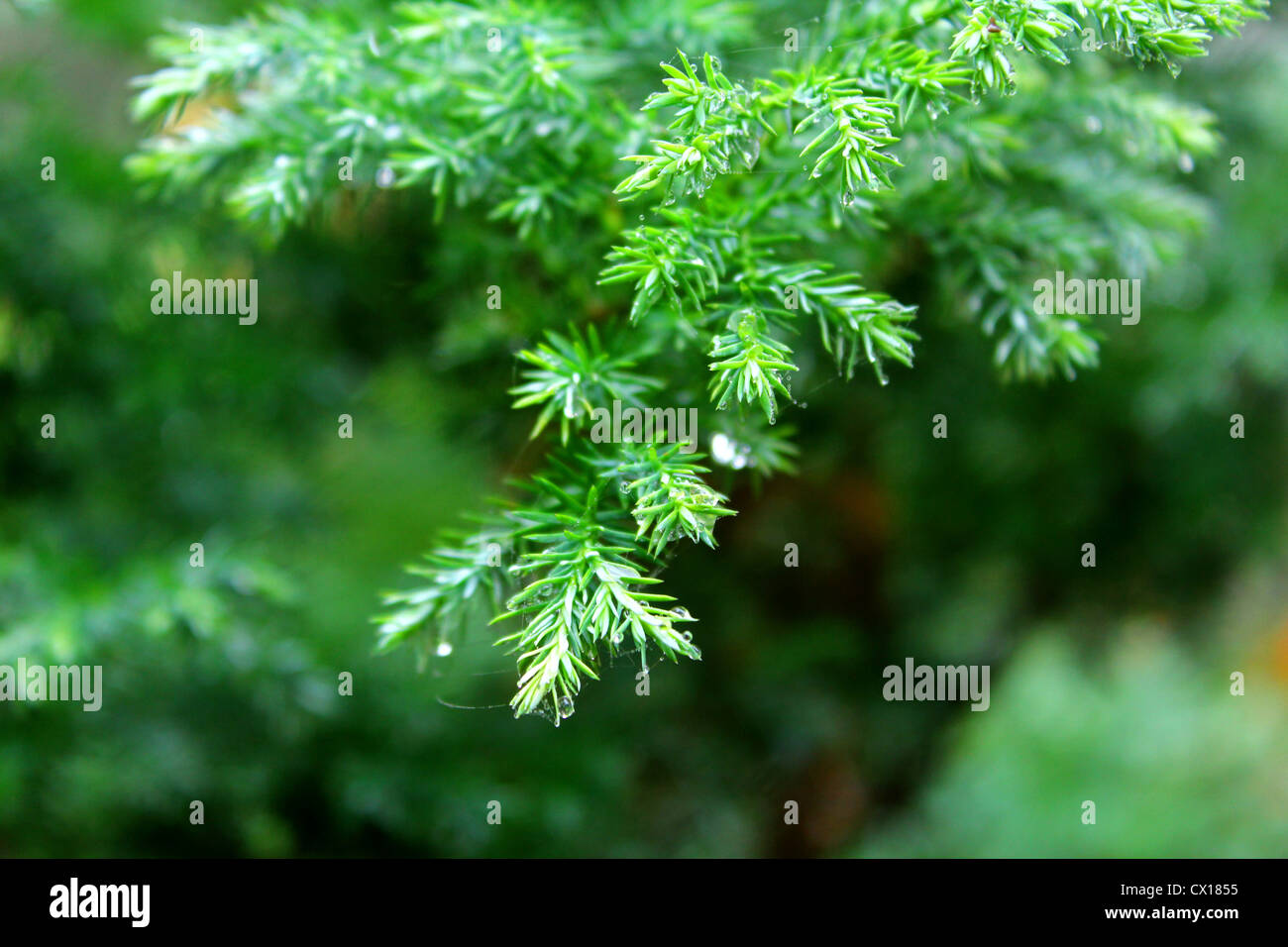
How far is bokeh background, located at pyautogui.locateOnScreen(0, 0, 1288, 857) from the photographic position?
1.13 m

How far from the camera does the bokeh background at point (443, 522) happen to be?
113cm

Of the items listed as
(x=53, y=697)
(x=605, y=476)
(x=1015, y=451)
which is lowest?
(x=53, y=697)

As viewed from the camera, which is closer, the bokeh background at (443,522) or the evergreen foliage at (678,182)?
the evergreen foliage at (678,182)

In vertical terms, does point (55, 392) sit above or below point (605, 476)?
above

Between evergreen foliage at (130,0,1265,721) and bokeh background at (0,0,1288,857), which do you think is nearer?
evergreen foliage at (130,0,1265,721)

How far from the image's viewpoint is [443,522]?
1944 millimetres

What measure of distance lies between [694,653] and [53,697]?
92cm

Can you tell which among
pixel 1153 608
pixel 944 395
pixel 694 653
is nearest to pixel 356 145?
pixel 694 653

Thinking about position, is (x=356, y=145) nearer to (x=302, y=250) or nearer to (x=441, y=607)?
(x=441, y=607)

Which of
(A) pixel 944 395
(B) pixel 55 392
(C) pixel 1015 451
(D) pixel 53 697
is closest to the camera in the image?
(D) pixel 53 697

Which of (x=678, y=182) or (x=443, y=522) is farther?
(x=443, y=522)

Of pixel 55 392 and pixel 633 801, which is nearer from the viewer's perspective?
pixel 55 392

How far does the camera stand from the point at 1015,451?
156cm
